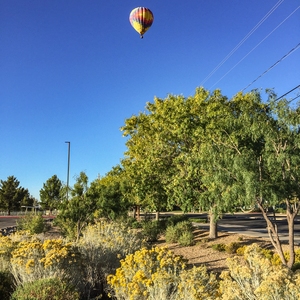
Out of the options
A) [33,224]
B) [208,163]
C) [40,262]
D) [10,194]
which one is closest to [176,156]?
[208,163]

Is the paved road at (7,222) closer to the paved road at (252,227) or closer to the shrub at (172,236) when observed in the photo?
the paved road at (252,227)

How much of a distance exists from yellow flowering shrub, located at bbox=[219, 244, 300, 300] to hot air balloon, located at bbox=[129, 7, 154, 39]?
16.5 metres

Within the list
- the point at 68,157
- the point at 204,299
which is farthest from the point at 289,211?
the point at 68,157

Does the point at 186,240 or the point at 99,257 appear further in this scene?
the point at 186,240

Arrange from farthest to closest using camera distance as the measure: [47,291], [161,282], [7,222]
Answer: [7,222]
[47,291]
[161,282]

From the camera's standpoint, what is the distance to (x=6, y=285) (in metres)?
7.10

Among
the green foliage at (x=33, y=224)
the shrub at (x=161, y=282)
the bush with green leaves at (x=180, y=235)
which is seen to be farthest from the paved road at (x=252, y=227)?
the shrub at (x=161, y=282)

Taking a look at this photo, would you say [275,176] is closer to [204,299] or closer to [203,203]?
[203,203]

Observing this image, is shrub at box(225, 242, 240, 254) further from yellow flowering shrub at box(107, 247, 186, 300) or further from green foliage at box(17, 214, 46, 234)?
green foliage at box(17, 214, 46, 234)

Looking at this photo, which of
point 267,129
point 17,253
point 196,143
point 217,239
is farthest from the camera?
point 217,239

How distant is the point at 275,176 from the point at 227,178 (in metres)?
1.19

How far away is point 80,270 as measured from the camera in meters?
7.46

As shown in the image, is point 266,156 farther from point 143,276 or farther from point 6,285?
point 6,285

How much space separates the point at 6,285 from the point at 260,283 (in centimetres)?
562
